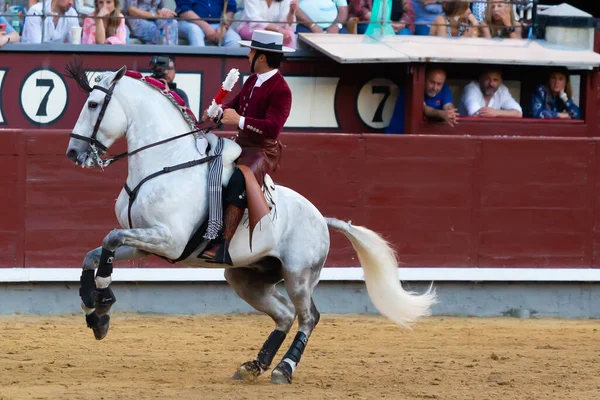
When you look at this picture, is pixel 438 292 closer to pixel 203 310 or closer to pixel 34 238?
pixel 203 310

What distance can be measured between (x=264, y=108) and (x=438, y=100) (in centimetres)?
446

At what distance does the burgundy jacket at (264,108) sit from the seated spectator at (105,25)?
3.79 meters

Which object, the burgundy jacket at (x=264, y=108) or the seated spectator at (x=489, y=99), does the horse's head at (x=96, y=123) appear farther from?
the seated spectator at (x=489, y=99)

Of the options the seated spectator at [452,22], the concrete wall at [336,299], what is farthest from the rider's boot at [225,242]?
the seated spectator at [452,22]

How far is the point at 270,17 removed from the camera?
434 inches

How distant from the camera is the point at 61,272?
9.93 m

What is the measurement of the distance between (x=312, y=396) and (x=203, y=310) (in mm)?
3677

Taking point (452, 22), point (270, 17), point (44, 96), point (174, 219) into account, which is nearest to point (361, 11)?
point (452, 22)

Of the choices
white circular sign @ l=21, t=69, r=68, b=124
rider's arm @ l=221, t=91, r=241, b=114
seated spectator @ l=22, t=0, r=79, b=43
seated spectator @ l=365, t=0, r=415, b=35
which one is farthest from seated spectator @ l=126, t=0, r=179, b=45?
rider's arm @ l=221, t=91, r=241, b=114

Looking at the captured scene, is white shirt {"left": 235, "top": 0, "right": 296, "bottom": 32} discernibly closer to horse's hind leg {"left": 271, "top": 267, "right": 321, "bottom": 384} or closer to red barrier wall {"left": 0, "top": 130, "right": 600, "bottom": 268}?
red barrier wall {"left": 0, "top": 130, "right": 600, "bottom": 268}

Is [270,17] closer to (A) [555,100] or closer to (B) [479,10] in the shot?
(B) [479,10]

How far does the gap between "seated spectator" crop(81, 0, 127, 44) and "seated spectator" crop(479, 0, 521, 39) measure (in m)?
3.52

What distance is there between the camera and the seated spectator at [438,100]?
11.1 meters

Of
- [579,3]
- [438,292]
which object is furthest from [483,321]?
[579,3]
